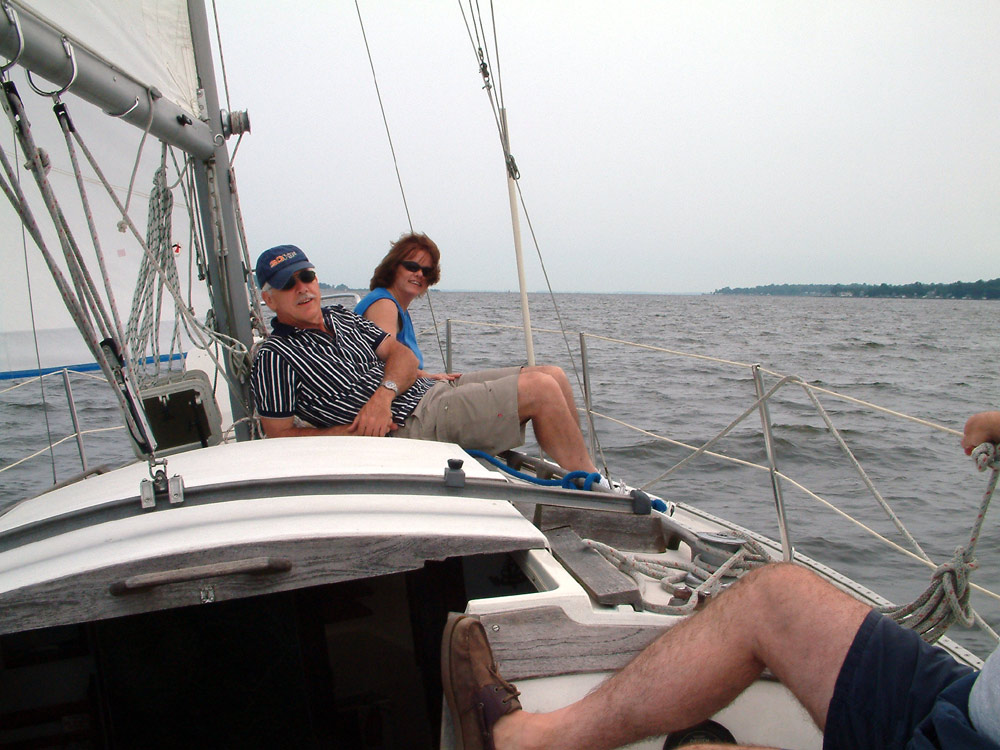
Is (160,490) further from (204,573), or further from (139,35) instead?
(139,35)

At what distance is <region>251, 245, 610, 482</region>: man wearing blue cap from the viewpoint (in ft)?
7.58

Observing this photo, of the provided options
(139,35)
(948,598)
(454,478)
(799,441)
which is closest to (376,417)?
(454,478)

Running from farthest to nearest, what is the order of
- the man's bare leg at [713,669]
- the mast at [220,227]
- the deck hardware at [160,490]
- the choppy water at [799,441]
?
the choppy water at [799,441] → the mast at [220,227] → the deck hardware at [160,490] → the man's bare leg at [713,669]

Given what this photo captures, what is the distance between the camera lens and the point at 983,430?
51.6 inches

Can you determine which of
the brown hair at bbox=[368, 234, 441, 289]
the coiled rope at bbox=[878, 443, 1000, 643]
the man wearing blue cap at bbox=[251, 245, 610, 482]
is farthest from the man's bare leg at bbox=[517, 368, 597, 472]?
the coiled rope at bbox=[878, 443, 1000, 643]

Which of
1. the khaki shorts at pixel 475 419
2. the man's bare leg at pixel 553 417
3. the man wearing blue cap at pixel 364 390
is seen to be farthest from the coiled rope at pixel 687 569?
the khaki shorts at pixel 475 419

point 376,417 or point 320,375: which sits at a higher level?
point 320,375

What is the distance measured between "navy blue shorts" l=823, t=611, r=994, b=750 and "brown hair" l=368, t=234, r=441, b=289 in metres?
2.33

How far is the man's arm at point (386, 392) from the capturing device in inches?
93.6

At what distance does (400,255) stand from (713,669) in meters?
2.22

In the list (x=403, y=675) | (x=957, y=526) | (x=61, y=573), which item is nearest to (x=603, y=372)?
(x=957, y=526)

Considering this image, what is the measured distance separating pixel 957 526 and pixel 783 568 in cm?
380

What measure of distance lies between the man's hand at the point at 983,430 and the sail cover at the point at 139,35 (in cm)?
220

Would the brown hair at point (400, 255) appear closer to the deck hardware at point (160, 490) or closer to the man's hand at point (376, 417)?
the man's hand at point (376, 417)
